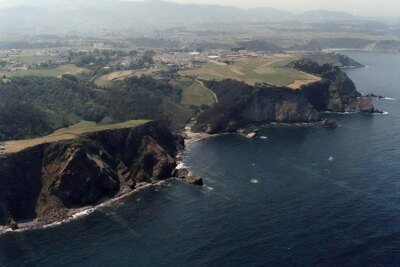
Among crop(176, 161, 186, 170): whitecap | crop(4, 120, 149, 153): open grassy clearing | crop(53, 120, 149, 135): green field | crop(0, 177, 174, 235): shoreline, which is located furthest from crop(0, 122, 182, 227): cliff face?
crop(176, 161, 186, 170): whitecap

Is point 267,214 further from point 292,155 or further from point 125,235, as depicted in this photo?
point 292,155

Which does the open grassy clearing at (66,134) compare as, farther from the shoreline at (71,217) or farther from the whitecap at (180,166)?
the shoreline at (71,217)

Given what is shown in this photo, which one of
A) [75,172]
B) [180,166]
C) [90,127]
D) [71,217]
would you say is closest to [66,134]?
[90,127]

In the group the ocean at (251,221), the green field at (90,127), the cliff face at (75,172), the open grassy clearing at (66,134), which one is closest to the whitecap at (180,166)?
the ocean at (251,221)

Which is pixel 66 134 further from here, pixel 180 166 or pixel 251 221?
pixel 251 221

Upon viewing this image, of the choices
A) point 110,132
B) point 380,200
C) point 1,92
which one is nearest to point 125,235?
point 110,132

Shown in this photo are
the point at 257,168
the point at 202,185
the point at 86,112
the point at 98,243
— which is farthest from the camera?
the point at 86,112
